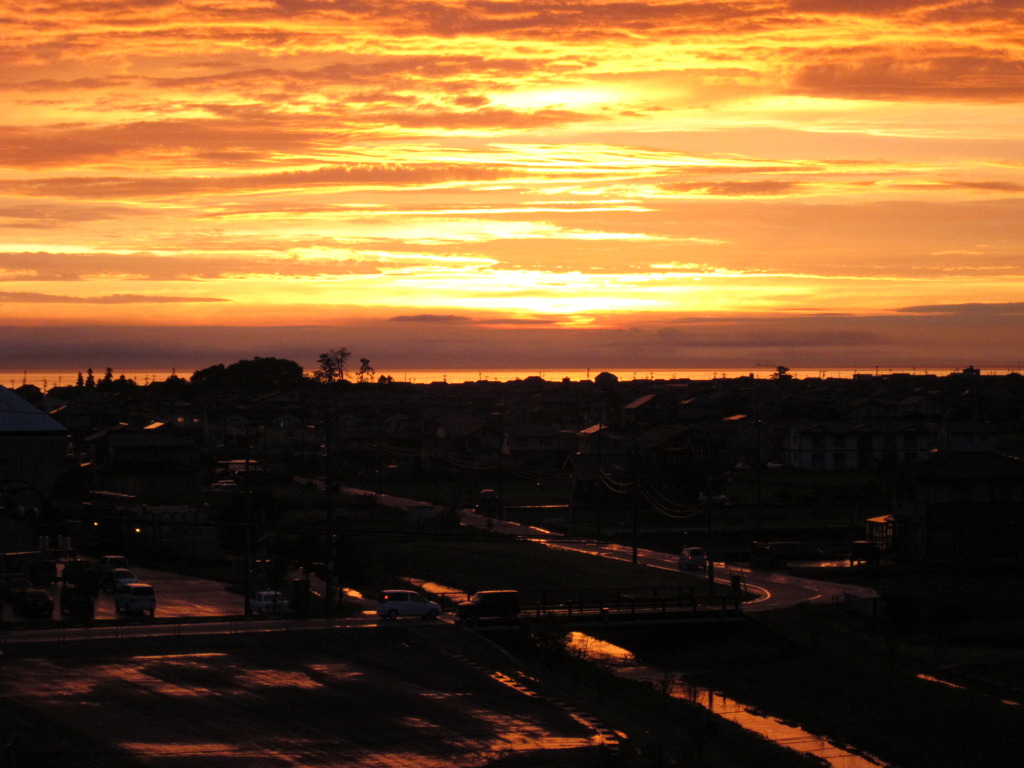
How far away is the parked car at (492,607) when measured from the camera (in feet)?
80.9

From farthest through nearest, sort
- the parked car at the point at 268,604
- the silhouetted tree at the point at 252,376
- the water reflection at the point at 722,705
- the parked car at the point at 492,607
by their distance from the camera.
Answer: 1. the silhouetted tree at the point at 252,376
2. the parked car at the point at 268,604
3. the parked car at the point at 492,607
4. the water reflection at the point at 722,705

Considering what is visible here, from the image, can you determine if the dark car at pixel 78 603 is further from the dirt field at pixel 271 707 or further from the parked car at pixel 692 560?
the parked car at pixel 692 560

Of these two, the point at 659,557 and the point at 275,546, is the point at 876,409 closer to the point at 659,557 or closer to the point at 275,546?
the point at 659,557

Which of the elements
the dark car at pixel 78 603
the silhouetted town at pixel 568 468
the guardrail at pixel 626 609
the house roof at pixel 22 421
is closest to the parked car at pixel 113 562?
the silhouetted town at pixel 568 468

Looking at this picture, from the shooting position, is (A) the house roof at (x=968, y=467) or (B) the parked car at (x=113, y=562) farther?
(A) the house roof at (x=968, y=467)

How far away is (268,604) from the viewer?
83.5ft

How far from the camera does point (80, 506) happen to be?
44500mm

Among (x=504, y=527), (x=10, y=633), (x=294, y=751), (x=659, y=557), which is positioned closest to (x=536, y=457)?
(x=504, y=527)

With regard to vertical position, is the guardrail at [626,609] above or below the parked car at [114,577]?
above

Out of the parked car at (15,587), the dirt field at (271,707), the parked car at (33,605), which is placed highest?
the parked car at (15,587)

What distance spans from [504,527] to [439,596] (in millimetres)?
15520

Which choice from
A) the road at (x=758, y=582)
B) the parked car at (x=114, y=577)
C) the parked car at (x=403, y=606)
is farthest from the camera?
the parked car at (x=114, y=577)

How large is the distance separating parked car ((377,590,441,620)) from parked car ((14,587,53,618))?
712 centimetres

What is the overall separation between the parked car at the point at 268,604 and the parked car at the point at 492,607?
401 centimetres
